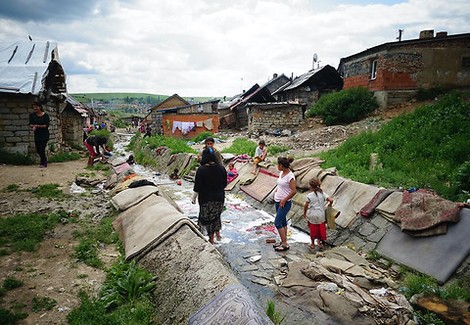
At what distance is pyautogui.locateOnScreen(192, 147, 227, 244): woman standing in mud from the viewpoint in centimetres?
477

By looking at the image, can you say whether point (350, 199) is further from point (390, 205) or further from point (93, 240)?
point (93, 240)

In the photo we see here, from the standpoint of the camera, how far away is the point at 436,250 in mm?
4145

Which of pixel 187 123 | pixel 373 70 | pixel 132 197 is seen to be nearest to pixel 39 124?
pixel 132 197

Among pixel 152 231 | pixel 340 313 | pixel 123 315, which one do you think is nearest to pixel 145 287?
pixel 123 315

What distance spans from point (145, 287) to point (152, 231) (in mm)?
938

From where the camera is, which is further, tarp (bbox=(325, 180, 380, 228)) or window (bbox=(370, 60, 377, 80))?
window (bbox=(370, 60, 377, 80))

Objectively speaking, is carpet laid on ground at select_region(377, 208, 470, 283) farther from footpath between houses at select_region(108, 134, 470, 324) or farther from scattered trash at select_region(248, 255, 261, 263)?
scattered trash at select_region(248, 255, 261, 263)

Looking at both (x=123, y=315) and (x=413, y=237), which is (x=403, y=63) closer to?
(x=413, y=237)

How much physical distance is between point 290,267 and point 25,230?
13.4 feet

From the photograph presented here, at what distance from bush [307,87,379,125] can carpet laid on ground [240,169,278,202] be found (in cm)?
1083

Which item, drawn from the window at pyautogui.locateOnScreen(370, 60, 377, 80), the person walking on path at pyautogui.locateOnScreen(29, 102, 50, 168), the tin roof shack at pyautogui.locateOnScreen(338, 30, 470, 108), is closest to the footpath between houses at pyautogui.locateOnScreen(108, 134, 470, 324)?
the person walking on path at pyautogui.locateOnScreen(29, 102, 50, 168)

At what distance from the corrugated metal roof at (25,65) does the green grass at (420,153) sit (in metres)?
10.2

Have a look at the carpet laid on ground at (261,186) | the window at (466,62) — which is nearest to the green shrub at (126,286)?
the carpet laid on ground at (261,186)

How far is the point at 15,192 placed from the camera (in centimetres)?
652
